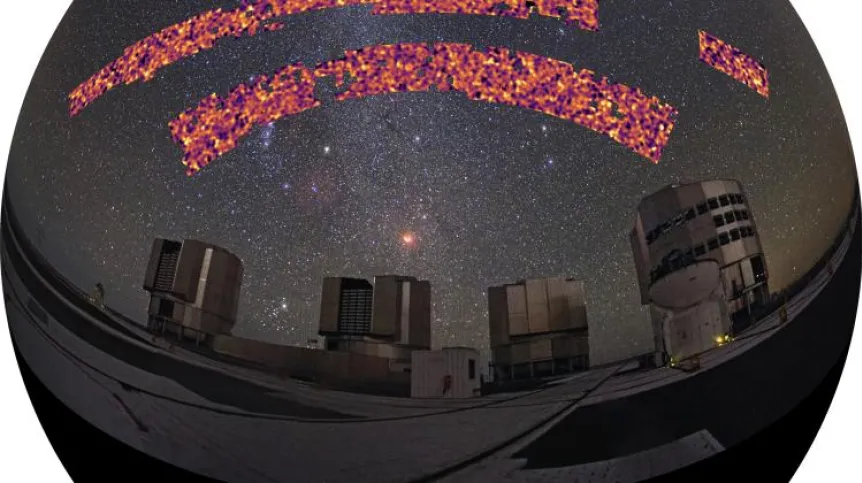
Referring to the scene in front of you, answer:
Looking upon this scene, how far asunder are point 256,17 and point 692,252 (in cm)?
159

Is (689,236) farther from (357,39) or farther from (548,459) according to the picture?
(357,39)

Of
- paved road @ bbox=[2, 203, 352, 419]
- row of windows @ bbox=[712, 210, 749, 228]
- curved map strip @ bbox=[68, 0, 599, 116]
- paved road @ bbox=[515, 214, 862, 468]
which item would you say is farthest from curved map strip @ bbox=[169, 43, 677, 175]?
paved road @ bbox=[515, 214, 862, 468]

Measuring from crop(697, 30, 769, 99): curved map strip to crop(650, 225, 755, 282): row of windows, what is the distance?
527mm

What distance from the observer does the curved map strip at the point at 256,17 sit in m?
→ 4.77

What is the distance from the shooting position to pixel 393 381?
178 inches

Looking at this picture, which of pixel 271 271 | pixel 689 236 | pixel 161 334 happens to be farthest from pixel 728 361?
pixel 161 334

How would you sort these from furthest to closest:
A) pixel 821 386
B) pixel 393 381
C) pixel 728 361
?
1. pixel 821 386
2. pixel 728 361
3. pixel 393 381

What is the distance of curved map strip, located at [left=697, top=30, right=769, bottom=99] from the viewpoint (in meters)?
4.95

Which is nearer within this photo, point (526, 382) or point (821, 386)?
point (526, 382)

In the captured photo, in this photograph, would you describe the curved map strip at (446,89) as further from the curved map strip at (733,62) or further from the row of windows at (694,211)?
the curved map strip at (733,62)

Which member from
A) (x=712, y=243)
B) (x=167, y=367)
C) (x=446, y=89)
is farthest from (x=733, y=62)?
(x=167, y=367)

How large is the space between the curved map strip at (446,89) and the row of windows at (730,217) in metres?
0.30

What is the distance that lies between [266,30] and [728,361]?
184cm

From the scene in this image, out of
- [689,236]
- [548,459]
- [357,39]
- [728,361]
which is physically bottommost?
[548,459]
